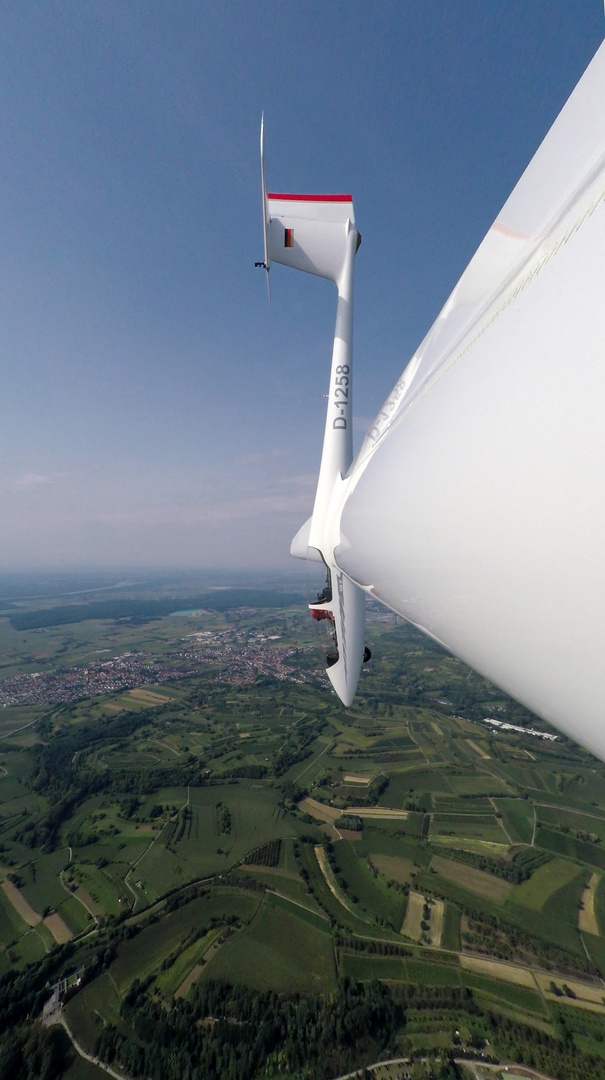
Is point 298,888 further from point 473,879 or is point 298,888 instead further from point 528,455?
point 528,455

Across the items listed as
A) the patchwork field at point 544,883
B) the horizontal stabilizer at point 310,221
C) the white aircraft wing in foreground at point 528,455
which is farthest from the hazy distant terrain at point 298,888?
the white aircraft wing in foreground at point 528,455

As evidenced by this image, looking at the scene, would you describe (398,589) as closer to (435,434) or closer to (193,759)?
(435,434)

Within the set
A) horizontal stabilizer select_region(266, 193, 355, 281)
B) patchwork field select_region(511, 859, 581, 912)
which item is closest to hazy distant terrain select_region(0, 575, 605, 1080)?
patchwork field select_region(511, 859, 581, 912)

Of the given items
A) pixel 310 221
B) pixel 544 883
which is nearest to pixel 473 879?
pixel 544 883

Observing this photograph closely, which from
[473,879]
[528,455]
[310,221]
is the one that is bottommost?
[473,879]

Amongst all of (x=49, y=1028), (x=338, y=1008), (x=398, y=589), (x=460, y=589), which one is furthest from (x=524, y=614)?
(x=49, y=1028)

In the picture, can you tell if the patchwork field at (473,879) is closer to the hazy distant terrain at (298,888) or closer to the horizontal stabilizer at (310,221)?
the hazy distant terrain at (298,888)
